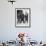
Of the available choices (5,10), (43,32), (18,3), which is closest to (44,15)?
(43,32)

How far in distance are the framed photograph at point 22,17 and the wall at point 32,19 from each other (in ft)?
A: 0.39

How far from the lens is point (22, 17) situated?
5621mm

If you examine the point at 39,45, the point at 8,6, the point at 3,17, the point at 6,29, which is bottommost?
the point at 39,45

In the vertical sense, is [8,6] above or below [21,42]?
above

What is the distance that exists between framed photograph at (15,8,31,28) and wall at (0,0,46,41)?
12 centimetres

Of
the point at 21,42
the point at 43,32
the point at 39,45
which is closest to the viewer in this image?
the point at 21,42

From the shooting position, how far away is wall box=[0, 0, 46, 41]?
18.3ft

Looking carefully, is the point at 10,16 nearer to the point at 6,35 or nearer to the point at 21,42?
the point at 6,35

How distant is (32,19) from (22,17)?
1.34ft

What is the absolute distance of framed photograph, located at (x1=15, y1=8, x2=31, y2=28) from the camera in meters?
5.59

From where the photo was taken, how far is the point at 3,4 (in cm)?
562

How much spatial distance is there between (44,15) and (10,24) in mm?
1404

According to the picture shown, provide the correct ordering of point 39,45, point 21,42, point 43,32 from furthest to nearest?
1. point 43,32
2. point 39,45
3. point 21,42

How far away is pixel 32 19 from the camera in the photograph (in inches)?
220
